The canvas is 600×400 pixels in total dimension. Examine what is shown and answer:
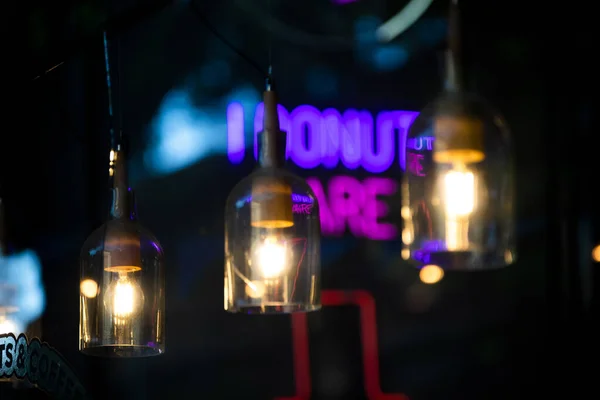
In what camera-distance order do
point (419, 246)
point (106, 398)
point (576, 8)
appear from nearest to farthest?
point (419, 246)
point (106, 398)
point (576, 8)

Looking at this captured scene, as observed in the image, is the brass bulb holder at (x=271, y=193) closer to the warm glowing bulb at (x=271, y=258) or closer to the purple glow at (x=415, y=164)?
the warm glowing bulb at (x=271, y=258)

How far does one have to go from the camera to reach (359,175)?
5.98m

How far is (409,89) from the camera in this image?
608 cm

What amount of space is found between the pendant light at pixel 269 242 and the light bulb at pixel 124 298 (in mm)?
516

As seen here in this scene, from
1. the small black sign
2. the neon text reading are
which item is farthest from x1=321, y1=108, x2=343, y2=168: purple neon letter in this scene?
the small black sign

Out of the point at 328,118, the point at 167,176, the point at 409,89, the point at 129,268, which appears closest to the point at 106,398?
the point at 167,176

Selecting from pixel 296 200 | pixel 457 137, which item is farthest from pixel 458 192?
pixel 296 200

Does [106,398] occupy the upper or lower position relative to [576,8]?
lower

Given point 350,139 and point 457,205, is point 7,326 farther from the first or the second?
point 350,139

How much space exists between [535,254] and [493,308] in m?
0.45

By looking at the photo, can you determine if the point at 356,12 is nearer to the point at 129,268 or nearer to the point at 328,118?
the point at 328,118

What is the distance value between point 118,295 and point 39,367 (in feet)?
6.57

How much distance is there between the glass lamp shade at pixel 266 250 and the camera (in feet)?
7.26

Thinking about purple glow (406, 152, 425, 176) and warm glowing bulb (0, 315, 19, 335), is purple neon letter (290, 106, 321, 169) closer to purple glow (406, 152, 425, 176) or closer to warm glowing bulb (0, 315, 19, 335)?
warm glowing bulb (0, 315, 19, 335)
